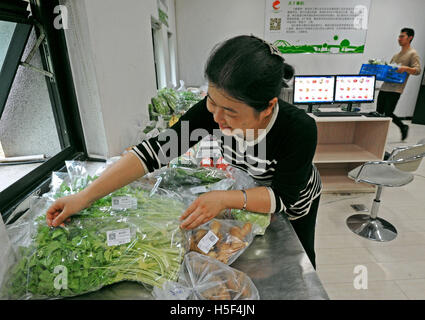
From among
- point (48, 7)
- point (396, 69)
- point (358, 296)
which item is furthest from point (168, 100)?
point (396, 69)

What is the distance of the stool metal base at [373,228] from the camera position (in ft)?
6.73

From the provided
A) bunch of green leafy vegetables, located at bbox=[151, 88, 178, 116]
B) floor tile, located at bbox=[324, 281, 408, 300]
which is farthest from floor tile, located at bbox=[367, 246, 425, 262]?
bunch of green leafy vegetables, located at bbox=[151, 88, 178, 116]

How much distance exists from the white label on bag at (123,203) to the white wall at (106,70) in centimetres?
66

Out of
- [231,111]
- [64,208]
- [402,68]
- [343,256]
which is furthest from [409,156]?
[402,68]

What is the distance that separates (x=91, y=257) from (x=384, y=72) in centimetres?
448

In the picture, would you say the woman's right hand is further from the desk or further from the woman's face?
the desk

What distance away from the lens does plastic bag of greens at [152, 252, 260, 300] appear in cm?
64

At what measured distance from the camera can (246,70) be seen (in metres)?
0.65

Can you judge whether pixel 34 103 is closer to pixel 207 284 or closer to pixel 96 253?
pixel 96 253

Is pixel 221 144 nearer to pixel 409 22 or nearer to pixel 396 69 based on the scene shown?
pixel 396 69

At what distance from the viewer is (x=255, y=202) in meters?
0.84

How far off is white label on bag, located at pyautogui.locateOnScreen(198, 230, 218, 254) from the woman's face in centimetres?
33

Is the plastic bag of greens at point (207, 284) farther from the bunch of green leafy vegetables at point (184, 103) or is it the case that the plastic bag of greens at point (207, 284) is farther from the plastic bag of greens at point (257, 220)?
the bunch of green leafy vegetables at point (184, 103)

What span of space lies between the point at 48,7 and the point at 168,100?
107cm
